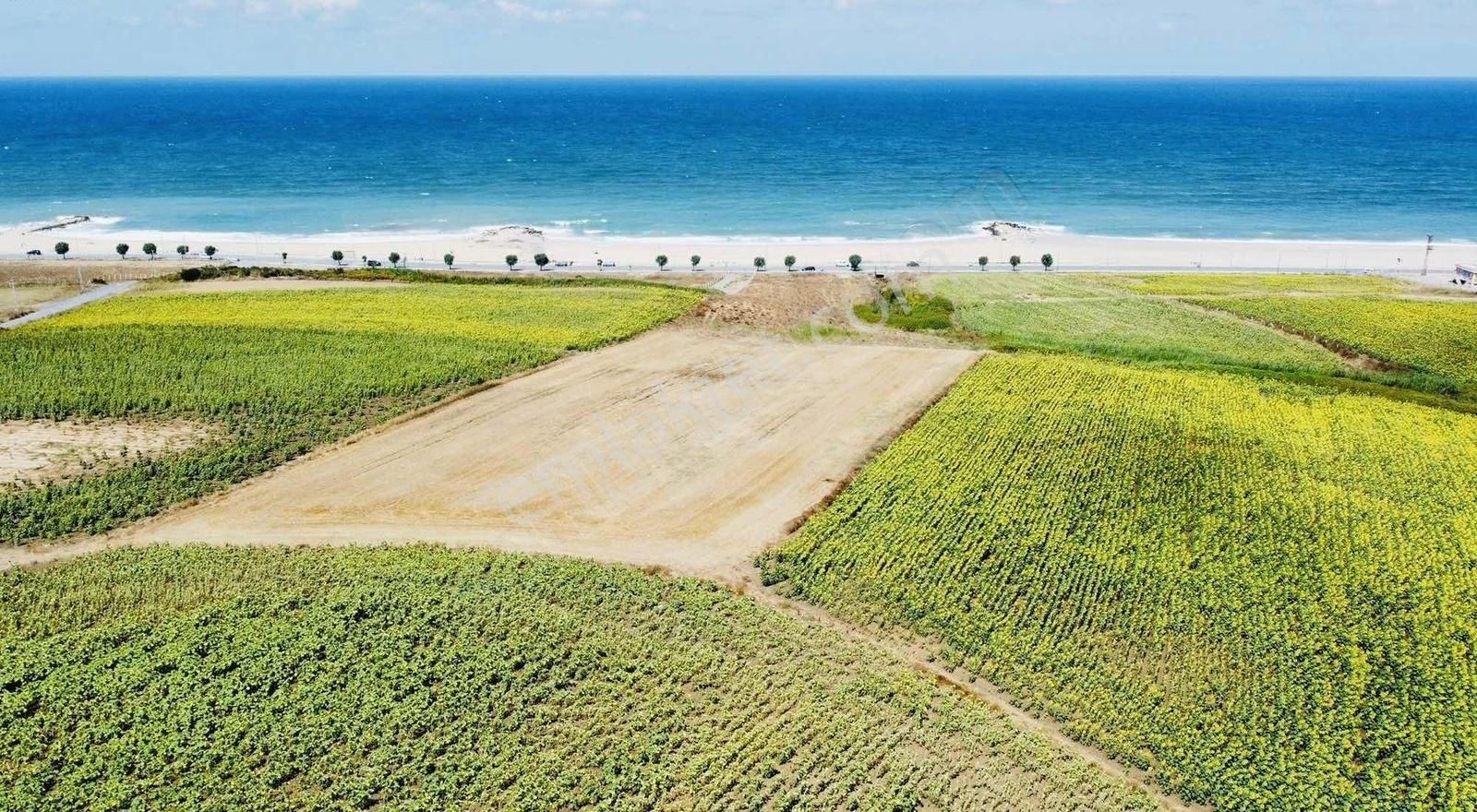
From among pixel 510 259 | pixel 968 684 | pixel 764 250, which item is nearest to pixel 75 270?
pixel 510 259

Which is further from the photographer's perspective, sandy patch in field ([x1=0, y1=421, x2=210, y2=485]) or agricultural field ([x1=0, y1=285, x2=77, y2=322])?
agricultural field ([x1=0, y1=285, x2=77, y2=322])

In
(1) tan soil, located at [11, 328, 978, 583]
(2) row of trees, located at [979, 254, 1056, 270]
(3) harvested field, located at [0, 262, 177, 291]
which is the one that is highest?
(3) harvested field, located at [0, 262, 177, 291]

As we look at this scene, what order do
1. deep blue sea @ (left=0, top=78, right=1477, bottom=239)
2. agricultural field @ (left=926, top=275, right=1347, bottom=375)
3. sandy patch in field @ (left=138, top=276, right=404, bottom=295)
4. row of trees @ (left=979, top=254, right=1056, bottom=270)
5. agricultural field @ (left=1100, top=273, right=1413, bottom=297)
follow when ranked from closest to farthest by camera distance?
agricultural field @ (left=926, top=275, right=1347, bottom=375) < sandy patch in field @ (left=138, top=276, right=404, bottom=295) < agricultural field @ (left=1100, top=273, right=1413, bottom=297) < row of trees @ (left=979, top=254, right=1056, bottom=270) < deep blue sea @ (left=0, top=78, right=1477, bottom=239)

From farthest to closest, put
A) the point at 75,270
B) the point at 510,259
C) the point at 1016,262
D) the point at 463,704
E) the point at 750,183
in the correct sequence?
the point at 750,183, the point at 1016,262, the point at 510,259, the point at 75,270, the point at 463,704

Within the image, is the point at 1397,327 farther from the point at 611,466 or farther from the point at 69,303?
the point at 69,303

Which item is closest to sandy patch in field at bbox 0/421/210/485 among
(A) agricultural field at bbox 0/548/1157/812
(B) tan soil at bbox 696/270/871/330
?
(A) agricultural field at bbox 0/548/1157/812

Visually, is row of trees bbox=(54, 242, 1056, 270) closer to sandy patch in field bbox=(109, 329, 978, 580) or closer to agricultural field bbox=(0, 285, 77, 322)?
agricultural field bbox=(0, 285, 77, 322)

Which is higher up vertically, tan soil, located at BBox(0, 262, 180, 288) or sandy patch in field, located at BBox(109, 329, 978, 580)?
tan soil, located at BBox(0, 262, 180, 288)

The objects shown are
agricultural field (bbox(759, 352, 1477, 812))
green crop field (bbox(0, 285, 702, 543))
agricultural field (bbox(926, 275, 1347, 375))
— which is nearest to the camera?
agricultural field (bbox(759, 352, 1477, 812))
